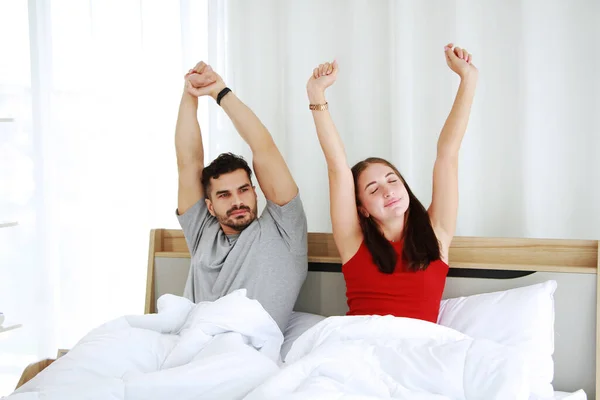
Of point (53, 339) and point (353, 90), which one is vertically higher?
point (353, 90)

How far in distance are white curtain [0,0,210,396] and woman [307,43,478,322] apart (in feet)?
3.11

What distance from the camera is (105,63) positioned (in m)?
2.74

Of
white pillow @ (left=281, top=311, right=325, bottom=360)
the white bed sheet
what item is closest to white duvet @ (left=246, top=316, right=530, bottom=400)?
the white bed sheet

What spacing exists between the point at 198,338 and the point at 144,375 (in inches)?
11.4

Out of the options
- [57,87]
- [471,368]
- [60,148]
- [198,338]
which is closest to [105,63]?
[57,87]

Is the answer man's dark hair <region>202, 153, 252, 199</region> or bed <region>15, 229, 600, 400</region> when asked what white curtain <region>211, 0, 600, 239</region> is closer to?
bed <region>15, 229, 600, 400</region>

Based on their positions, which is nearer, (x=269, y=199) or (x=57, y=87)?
(x=269, y=199)

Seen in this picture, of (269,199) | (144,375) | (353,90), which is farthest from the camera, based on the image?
(353,90)

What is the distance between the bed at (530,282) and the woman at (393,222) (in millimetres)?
122

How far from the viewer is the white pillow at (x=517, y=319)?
1733 millimetres

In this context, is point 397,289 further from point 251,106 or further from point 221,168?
point 251,106

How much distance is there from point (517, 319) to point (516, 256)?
0.25 meters

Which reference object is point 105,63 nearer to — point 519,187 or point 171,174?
point 171,174

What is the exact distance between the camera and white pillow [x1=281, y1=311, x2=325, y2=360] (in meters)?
1.97
